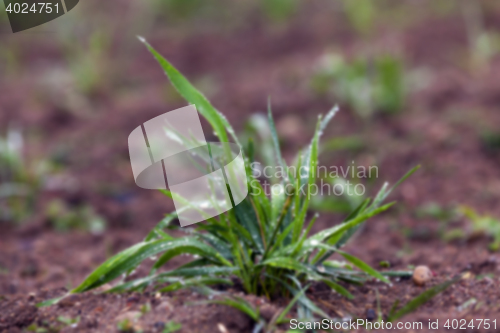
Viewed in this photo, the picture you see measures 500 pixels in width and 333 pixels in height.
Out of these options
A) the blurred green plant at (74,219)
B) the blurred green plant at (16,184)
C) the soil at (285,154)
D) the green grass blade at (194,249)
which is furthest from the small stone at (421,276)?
the blurred green plant at (16,184)

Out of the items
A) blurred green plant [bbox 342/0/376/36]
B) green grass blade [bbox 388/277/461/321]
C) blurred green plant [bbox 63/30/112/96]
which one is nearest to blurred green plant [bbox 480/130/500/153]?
blurred green plant [bbox 342/0/376/36]

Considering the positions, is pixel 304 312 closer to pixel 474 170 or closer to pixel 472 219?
pixel 472 219

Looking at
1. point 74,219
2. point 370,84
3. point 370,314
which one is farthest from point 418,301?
point 370,84

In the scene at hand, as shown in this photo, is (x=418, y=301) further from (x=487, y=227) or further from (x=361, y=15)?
(x=361, y=15)

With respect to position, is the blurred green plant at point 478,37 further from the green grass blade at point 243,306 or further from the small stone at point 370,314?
the green grass blade at point 243,306

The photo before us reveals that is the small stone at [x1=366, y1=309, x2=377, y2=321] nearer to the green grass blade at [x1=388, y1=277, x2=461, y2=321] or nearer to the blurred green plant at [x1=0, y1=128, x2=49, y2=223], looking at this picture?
the green grass blade at [x1=388, y1=277, x2=461, y2=321]

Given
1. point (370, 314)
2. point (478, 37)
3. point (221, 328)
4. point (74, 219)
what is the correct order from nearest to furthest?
point (221, 328) → point (370, 314) → point (74, 219) → point (478, 37)

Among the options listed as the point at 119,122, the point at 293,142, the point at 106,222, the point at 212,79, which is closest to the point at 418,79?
the point at 293,142

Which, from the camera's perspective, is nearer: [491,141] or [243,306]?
[243,306]
